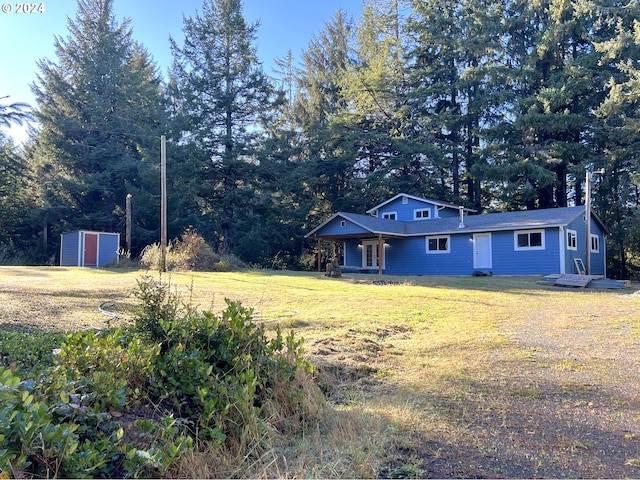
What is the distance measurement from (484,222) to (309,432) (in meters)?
19.8

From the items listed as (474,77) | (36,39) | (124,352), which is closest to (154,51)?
(474,77)

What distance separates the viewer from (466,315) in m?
8.02

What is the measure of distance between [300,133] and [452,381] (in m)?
30.2

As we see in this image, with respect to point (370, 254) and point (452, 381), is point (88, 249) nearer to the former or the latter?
point (370, 254)

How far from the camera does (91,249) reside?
23797 millimetres

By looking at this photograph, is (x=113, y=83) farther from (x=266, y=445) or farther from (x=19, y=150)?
(x=266, y=445)

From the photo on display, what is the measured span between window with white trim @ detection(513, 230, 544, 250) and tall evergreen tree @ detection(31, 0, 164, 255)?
891 inches

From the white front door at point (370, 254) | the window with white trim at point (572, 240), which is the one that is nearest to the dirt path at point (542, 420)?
the window with white trim at point (572, 240)

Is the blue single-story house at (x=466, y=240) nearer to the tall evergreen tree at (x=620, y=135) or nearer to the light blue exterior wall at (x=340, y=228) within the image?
the light blue exterior wall at (x=340, y=228)

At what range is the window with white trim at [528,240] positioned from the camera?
18.8 metres

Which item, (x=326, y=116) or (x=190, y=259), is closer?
(x=190, y=259)

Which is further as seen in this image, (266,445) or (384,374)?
(384,374)

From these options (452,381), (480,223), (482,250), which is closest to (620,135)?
(480,223)

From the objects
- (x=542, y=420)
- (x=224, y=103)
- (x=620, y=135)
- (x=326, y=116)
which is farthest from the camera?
(x=326, y=116)
